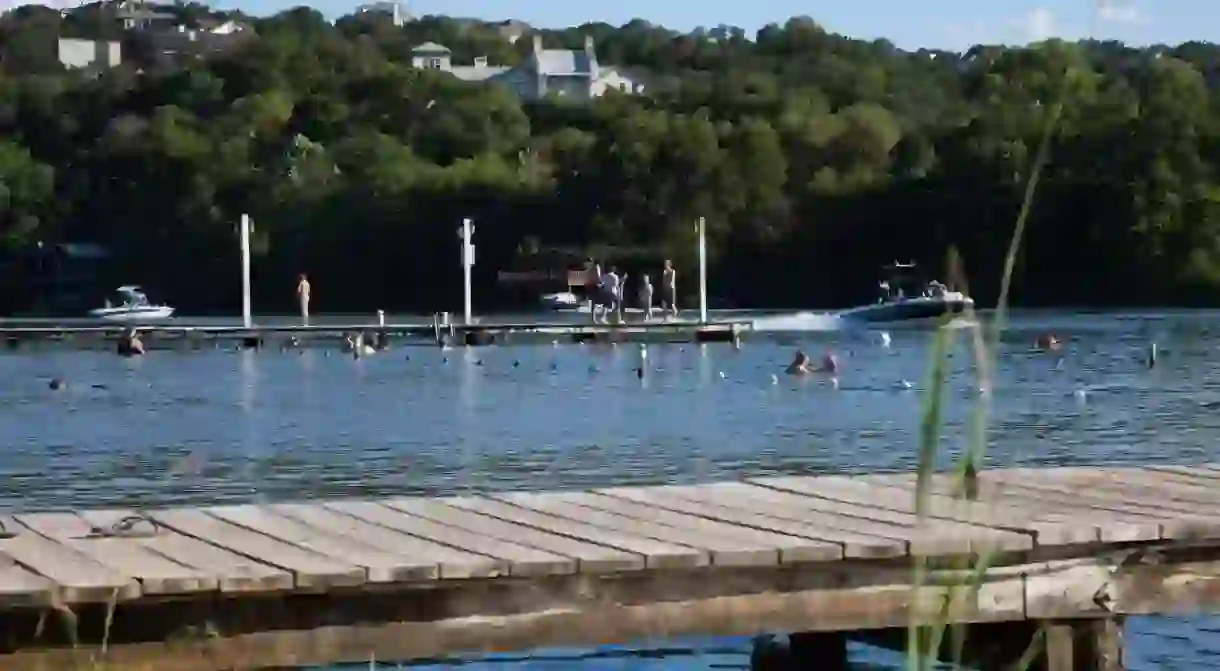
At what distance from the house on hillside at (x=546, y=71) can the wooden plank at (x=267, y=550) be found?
156 metres

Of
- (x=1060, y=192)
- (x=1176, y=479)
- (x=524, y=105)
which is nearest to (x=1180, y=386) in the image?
(x=1176, y=479)

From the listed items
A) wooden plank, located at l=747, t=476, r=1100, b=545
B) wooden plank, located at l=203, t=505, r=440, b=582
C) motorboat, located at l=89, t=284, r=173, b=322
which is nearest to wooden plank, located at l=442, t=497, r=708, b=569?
wooden plank, located at l=203, t=505, r=440, b=582

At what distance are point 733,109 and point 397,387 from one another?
6803cm

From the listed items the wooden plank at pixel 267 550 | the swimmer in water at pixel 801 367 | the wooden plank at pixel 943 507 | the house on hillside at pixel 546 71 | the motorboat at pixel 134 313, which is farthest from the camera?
the house on hillside at pixel 546 71

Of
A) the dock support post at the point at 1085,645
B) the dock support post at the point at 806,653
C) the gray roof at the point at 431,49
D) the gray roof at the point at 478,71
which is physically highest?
the gray roof at the point at 431,49

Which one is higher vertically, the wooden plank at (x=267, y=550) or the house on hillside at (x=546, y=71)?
the house on hillside at (x=546, y=71)

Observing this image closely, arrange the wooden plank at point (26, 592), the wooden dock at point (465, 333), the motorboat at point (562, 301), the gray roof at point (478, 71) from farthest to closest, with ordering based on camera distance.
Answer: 1. the gray roof at point (478, 71)
2. the motorboat at point (562, 301)
3. the wooden dock at point (465, 333)
4. the wooden plank at point (26, 592)

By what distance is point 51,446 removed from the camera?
27.9 metres

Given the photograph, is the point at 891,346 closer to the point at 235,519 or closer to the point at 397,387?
the point at 397,387

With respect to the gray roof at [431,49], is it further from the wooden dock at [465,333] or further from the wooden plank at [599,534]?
the wooden plank at [599,534]

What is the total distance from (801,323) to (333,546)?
5750 cm

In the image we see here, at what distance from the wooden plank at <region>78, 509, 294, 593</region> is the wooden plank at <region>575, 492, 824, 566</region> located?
1.47 meters

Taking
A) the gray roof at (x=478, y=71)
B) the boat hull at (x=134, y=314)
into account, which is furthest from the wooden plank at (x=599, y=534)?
the gray roof at (x=478, y=71)

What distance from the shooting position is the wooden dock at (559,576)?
24.1 ft
